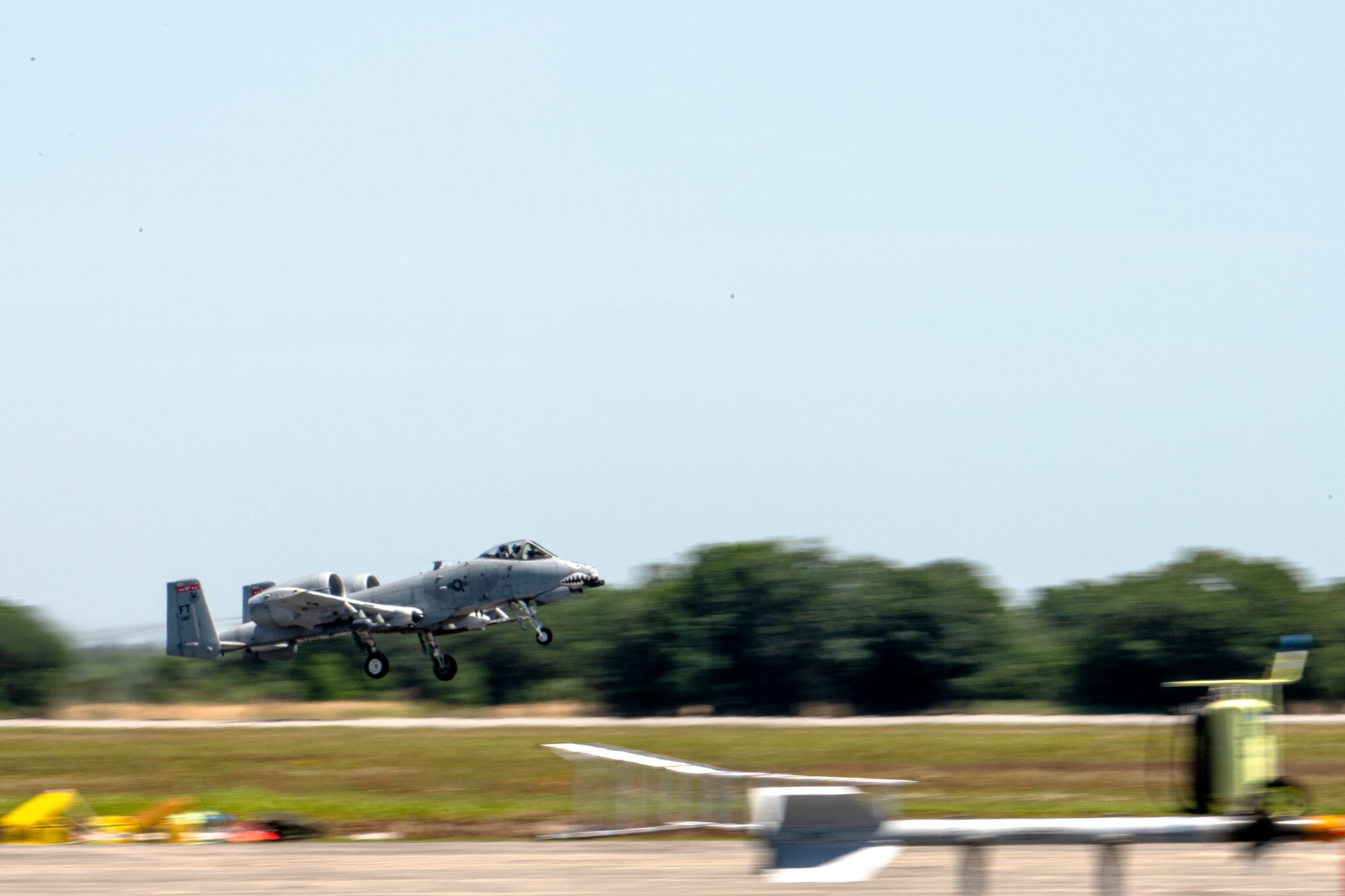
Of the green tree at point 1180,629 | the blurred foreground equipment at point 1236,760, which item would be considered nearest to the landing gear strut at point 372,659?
the green tree at point 1180,629

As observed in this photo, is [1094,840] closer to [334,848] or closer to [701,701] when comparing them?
[334,848]

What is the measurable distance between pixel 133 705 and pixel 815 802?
169 feet

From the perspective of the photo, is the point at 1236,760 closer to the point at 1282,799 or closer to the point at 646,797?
the point at 1282,799

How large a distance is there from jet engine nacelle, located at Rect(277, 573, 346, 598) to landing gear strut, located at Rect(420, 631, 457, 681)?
2.67 metres

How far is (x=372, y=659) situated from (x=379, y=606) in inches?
60.8

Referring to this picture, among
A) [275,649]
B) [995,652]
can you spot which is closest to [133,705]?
[275,649]

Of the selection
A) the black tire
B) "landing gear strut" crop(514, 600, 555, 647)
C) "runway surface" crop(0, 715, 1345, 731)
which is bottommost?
"runway surface" crop(0, 715, 1345, 731)

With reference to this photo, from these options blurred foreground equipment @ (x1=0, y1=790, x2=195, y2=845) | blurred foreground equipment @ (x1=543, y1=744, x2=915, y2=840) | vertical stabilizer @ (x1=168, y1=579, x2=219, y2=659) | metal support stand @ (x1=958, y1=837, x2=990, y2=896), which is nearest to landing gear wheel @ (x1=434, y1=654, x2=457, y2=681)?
vertical stabilizer @ (x1=168, y1=579, x2=219, y2=659)

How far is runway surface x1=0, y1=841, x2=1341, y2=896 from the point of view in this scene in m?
16.1

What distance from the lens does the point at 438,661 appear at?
43906mm

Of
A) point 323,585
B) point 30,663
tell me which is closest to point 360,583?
point 323,585

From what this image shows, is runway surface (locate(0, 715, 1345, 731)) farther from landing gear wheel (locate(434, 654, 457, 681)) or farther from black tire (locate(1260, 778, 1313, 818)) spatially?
black tire (locate(1260, 778, 1313, 818))

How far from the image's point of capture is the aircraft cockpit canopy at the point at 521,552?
41.5 meters

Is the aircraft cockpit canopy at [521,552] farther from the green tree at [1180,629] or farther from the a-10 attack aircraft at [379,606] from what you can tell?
the green tree at [1180,629]
